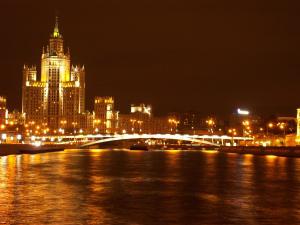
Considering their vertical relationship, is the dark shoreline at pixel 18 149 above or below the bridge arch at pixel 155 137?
below

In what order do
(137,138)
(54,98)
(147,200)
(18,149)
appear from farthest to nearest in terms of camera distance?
1. (54,98)
2. (137,138)
3. (18,149)
4. (147,200)

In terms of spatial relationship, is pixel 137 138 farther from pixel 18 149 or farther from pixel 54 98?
pixel 54 98

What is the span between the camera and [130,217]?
74.4ft

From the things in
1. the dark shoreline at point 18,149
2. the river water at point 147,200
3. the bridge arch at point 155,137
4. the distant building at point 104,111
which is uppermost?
the distant building at point 104,111

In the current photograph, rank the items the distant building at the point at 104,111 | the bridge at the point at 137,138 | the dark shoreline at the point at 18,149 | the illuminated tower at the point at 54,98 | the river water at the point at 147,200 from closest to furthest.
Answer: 1. the river water at the point at 147,200
2. the dark shoreline at the point at 18,149
3. the bridge at the point at 137,138
4. the illuminated tower at the point at 54,98
5. the distant building at the point at 104,111

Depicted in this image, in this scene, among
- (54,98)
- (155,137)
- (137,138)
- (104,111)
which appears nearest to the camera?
(155,137)

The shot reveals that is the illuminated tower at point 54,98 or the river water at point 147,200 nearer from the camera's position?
the river water at point 147,200

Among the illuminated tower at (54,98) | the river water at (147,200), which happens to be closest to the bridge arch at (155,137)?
the illuminated tower at (54,98)

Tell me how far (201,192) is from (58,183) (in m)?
8.47

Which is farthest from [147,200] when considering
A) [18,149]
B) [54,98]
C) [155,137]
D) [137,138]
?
[54,98]

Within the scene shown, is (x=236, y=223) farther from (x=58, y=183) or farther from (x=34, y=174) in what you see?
(x=34, y=174)

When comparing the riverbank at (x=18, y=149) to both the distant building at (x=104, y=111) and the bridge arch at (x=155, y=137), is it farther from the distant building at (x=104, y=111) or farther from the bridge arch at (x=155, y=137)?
the distant building at (x=104, y=111)

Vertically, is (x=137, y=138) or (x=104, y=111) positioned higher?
(x=104, y=111)

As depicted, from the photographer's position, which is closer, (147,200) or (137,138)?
(147,200)
